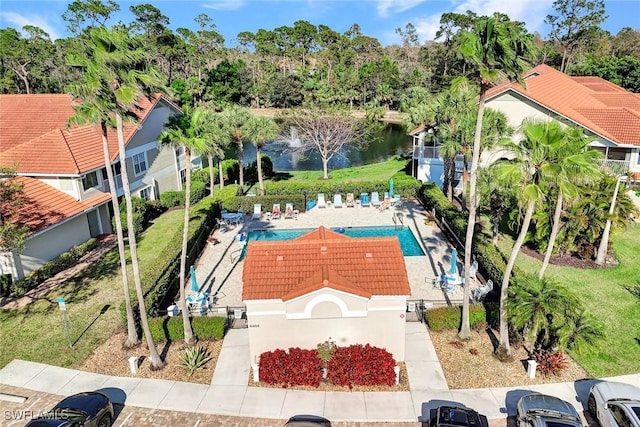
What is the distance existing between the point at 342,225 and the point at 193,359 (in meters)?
15.5

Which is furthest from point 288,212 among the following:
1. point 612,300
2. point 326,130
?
point 612,300

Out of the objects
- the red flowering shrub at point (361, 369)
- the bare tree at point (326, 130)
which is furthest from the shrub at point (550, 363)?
the bare tree at point (326, 130)

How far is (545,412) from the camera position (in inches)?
456

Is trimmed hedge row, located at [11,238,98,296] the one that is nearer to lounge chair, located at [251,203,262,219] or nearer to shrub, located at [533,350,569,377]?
lounge chair, located at [251,203,262,219]

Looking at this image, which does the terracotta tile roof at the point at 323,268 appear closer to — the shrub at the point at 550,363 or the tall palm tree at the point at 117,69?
the shrub at the point at 550,363

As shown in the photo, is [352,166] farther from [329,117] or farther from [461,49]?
[461,49]

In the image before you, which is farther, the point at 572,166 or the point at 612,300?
the point at 612,300

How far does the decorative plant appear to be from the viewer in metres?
14.8

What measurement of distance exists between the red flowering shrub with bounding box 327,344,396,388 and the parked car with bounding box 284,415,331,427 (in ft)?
5.20

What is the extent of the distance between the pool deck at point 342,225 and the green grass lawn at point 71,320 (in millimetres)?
3767

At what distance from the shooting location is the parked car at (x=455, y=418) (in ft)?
36.9

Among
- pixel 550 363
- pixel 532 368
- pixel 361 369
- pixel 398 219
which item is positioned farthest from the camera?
pixel 398 219

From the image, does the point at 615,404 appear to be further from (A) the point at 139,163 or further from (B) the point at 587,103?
(B) the point at 587,103

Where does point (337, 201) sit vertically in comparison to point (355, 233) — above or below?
above
